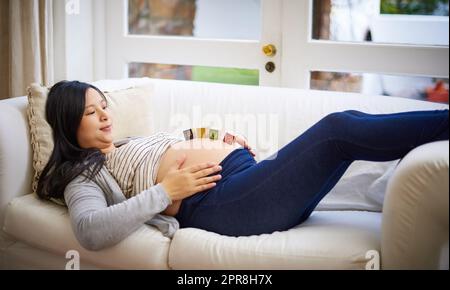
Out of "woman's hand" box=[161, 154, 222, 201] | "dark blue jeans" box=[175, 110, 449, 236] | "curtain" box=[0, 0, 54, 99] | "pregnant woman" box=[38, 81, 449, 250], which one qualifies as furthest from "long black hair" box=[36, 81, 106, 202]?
"curtain" box=[0, 0, 54, 99]

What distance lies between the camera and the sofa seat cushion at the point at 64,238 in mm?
1771

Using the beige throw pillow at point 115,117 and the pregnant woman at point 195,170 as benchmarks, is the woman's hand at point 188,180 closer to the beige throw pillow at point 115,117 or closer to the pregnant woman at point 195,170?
the pregnant woman at point 195,170

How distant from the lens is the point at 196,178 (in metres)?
1.84

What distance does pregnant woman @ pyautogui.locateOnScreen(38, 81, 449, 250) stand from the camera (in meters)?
1.64

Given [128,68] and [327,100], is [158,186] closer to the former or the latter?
[327,100]

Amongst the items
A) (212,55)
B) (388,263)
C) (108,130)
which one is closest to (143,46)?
(212,55)

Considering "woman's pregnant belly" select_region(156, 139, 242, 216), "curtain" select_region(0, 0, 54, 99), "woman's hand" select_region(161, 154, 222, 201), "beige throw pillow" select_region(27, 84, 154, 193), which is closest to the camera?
"woman's hand" select_region(161, 154, 222, 201)

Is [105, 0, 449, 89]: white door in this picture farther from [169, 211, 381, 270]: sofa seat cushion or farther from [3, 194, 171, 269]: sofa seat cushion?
[3, 194, 171, 269]: sofa seat cushion

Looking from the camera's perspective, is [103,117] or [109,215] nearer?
[109,215]

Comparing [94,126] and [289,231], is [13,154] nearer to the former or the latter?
[94,126]

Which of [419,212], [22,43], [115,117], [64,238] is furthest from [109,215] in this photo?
[22,43]

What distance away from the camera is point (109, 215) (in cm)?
171

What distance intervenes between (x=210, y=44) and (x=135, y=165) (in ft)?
3.74

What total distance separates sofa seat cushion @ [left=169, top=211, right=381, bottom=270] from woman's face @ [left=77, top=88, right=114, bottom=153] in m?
0.44
